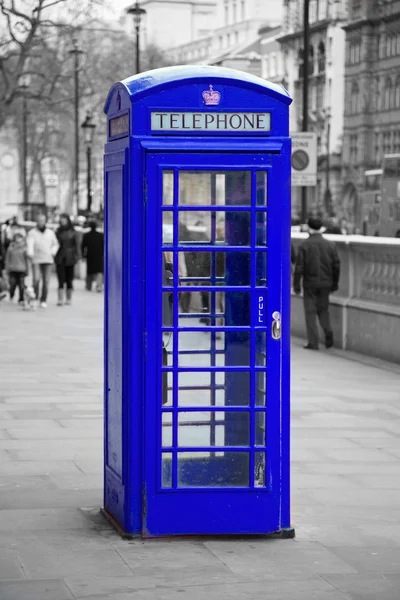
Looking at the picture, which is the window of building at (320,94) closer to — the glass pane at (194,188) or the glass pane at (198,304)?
the glass pane at (198,304)

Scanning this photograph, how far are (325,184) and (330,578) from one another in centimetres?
8926

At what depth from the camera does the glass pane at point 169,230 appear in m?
6.31

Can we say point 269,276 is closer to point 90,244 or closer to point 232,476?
point 232,476

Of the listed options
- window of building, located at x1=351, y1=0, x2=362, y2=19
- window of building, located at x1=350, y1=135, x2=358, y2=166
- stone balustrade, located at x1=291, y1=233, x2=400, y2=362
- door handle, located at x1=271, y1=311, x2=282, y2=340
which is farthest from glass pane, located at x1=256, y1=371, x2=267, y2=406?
window of building, located at x1=351, y1=0, x2=362, y2=19

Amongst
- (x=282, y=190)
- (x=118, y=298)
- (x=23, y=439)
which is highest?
(x=282, y=190)

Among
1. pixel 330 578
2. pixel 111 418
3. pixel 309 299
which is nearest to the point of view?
pixel 330 578

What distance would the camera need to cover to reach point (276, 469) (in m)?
6.40

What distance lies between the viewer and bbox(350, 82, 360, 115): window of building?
92.4 m

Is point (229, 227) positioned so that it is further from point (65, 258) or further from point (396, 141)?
point (396, 141)

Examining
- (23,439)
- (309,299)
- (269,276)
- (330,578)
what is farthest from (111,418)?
(309,299)

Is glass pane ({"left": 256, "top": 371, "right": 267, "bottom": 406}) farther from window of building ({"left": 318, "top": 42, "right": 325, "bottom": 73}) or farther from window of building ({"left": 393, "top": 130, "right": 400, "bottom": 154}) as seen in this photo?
window of building ({"left": 318, "top": 42, "right": 325, "bottom": 73})

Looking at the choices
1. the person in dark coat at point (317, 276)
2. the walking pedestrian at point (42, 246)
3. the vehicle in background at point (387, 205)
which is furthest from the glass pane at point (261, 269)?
the vehicle in background at point (387, 205)

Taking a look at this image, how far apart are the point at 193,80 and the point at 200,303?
1.08 m

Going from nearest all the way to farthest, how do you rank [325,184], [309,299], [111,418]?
[111,418] → [309,299] → [325,184]
